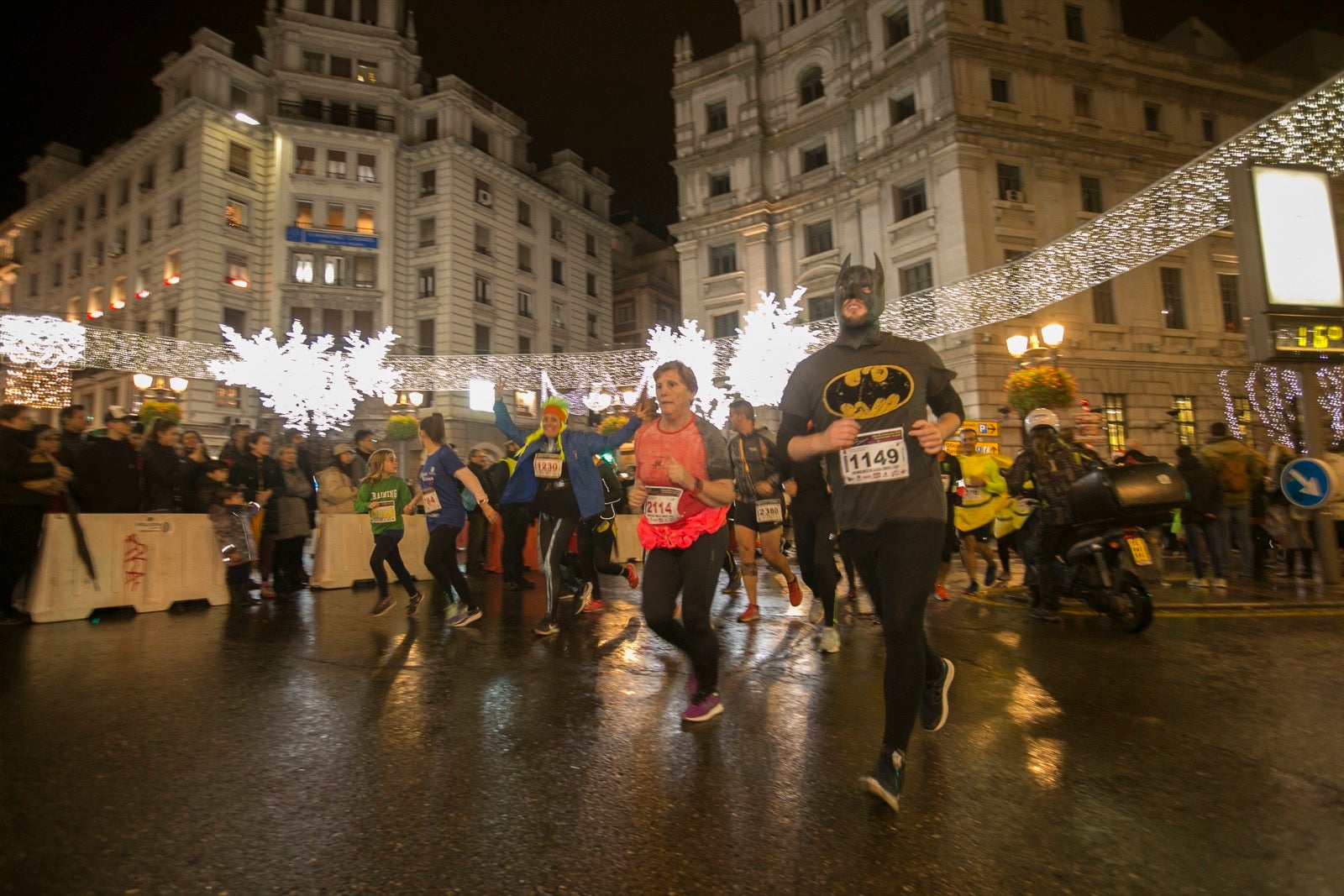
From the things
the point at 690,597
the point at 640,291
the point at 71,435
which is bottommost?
the point at 690,597

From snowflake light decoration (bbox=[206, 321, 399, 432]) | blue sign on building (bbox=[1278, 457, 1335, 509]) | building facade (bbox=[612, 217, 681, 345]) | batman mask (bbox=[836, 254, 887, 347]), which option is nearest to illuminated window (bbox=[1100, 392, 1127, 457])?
blue sign on building (bbox=[1278, 457, 1335, 509])

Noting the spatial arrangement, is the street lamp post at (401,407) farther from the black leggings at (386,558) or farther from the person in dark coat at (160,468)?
the black leggings at (386,558)

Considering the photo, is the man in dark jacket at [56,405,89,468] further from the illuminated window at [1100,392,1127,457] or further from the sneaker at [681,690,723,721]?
the illuminated window at [1100,392,1127,457]

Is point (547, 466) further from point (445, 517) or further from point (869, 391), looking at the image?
point (869, 391)

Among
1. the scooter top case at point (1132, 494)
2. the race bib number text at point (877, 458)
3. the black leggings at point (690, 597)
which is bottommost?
the black leggings at point (690, 597)

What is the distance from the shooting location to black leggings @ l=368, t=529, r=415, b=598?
302 inches

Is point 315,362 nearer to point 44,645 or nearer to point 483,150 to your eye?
point 483,150

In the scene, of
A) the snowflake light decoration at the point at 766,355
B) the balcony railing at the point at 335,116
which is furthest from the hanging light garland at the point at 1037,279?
the balcony railing at the point at 335,116

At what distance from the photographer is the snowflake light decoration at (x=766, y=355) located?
92.5 feet

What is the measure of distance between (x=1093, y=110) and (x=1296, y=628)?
2890 centimetres

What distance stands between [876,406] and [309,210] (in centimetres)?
3950

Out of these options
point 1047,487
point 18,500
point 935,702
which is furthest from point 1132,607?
point 18,500

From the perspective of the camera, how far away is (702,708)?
13.0ft

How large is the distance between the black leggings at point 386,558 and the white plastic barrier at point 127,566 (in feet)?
8.13
